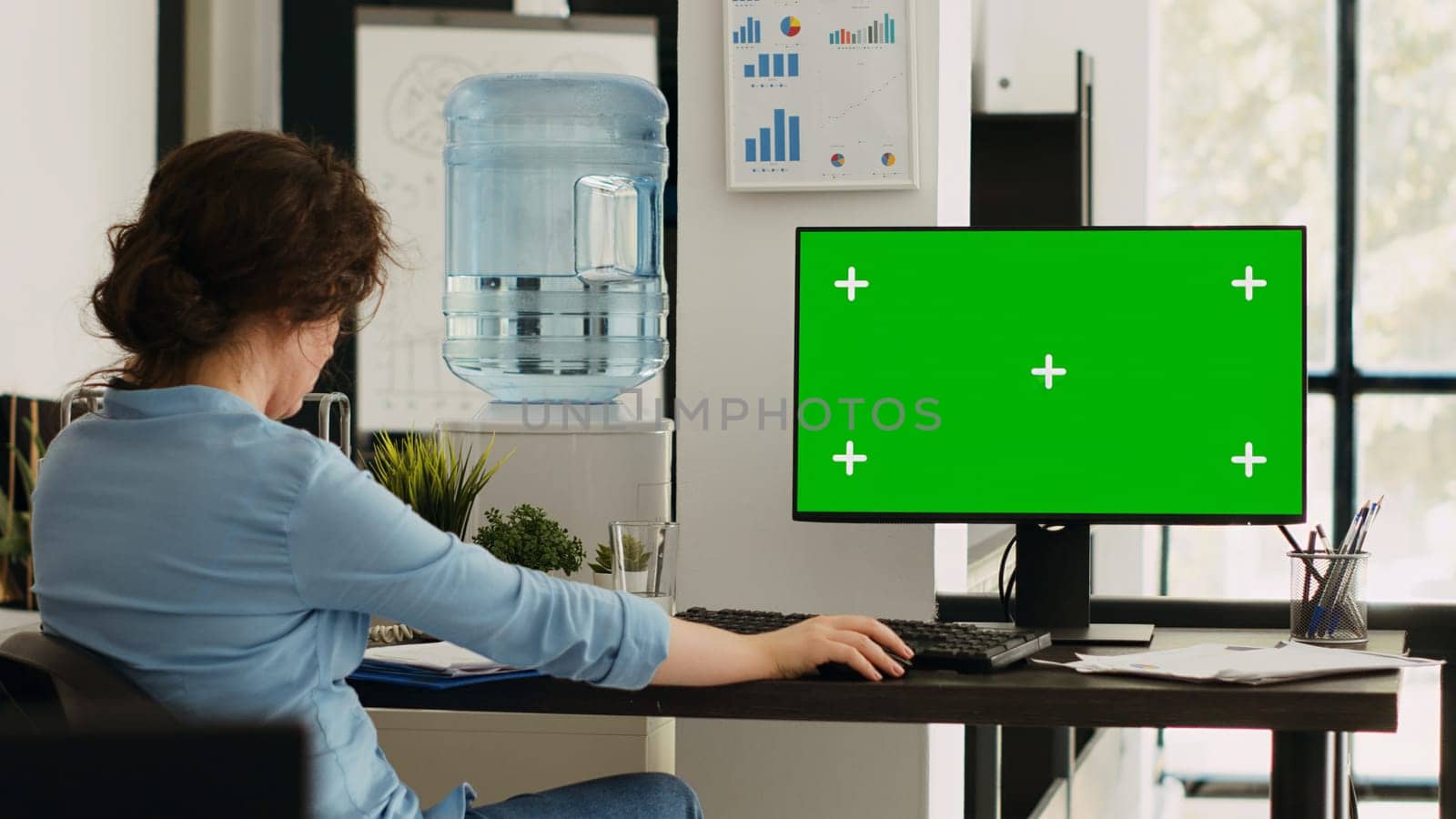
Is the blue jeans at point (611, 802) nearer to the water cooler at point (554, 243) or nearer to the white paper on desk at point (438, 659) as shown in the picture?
the white paper on desk at point (438, 659)

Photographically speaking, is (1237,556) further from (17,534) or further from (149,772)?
(149,772)

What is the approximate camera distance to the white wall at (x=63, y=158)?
3387mm

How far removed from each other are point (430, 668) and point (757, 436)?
0.71 metres

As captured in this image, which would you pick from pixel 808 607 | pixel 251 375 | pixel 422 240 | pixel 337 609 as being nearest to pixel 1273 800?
pixel 808 607

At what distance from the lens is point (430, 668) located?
5.32 feet

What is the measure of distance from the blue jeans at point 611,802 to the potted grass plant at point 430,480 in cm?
60

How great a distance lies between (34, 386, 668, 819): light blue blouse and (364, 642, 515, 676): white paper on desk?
0.29m

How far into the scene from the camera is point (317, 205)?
4.33ft

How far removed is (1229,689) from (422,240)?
9.78 ft

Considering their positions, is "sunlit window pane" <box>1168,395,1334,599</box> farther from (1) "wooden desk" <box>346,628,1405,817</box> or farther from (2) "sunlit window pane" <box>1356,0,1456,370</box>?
(1) "wooden desk" <box>346,628,1405,817</box>

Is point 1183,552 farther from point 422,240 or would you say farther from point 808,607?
point 808,607

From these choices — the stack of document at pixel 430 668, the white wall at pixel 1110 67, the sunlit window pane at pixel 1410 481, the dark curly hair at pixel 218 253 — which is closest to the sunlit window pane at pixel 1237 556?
the sunlit window pane at pixel 1410 481

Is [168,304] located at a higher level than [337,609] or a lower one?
higher

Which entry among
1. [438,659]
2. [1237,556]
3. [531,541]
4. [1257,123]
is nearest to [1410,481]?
[1237,556]
